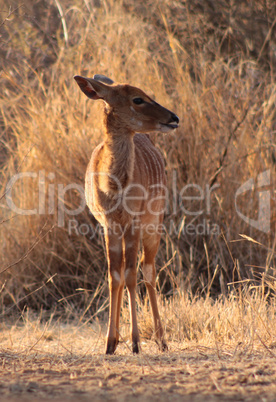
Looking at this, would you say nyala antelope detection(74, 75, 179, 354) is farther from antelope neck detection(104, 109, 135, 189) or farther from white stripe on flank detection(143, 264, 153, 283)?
white stripe on flank detection(143, 264, 153, 283)

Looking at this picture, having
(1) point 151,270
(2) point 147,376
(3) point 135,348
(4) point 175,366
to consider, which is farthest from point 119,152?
(2) point 147,376

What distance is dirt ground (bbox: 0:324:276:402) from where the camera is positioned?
225 centimetres

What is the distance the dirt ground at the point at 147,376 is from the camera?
7.38 ft

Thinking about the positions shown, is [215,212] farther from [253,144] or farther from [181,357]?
[181,357]

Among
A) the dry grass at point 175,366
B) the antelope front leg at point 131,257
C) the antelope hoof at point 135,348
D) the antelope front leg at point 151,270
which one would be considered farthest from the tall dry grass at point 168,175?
the antelope hoof at point 135,348

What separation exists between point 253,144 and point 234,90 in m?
0.61

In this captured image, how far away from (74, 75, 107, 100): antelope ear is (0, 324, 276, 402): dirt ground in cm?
166

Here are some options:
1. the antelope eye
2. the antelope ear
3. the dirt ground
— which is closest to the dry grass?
the dirt ground

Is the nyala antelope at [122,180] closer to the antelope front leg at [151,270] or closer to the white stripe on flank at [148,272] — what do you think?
the antelope front leg at [151,270]

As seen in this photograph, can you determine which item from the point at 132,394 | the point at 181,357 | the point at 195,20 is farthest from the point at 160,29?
the point at 132,394

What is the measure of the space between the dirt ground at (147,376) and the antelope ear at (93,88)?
65.4 inches

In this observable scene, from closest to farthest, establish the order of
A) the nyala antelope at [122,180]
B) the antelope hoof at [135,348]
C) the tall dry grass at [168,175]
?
1. the antelope hoof at [135,348]
2. the nyala antelope at [122,180]
3. the tall dry grass at [168,175]

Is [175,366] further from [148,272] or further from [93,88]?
[93,88]

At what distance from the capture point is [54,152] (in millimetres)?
5648
